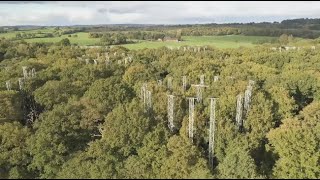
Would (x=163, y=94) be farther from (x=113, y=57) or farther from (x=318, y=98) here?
(x=113, y=57)

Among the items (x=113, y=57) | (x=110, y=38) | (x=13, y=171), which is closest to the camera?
(x=13, y=171)

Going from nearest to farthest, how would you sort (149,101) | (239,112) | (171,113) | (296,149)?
(296,149) < (239,112) < (171,113) < (149,101)

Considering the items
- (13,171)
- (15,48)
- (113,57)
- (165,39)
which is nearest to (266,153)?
(13,171)

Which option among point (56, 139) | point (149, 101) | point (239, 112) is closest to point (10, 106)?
point (56, 139)

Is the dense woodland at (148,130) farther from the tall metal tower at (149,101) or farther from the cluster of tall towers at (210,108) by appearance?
the cluster of tall towers at (210,108)

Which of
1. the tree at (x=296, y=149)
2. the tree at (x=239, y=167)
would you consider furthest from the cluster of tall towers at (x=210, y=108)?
the tree at (x=239, y=167)

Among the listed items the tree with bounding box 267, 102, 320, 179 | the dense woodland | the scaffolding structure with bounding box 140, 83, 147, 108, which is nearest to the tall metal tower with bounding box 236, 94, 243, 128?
the dense woodland

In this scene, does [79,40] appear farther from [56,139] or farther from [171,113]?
[56,139]

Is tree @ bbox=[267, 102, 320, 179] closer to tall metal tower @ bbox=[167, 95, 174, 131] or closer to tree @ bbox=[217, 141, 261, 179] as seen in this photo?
tree @ bbox=[217, 141, 261, 179]
